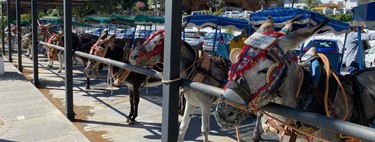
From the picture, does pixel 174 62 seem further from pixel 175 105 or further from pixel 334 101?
pixel 334 101

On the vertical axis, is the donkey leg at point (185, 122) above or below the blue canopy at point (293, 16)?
below

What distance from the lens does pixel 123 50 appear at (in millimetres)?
8352

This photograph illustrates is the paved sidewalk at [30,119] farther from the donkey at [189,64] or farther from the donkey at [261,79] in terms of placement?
the donkey at [261,79]

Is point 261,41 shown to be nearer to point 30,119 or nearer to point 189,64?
point 189,64

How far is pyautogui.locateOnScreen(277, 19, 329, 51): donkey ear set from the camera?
2.39 meters

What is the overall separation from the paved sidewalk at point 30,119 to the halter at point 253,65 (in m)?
4.12

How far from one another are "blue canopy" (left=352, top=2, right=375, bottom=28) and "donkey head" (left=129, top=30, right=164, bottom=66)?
8.18ft

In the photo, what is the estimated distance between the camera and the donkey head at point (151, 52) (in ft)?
16.7

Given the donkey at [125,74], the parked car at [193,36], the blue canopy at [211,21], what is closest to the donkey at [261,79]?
the donkey at [125,74]

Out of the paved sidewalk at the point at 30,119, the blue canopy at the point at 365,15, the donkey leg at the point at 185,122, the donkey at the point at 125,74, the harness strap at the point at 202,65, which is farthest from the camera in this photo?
the donkey at the point at 125,74

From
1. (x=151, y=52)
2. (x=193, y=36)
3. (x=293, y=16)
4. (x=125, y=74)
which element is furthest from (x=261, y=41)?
(x=193, y=36)

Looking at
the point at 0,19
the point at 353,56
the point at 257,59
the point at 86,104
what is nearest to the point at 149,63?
the point at 257,59

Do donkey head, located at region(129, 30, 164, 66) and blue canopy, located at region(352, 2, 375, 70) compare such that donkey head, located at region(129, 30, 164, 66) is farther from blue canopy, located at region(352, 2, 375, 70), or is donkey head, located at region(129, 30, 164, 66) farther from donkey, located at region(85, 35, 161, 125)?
blue canopy, located at region(352, 2, 375, 70)

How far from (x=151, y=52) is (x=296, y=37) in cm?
291
